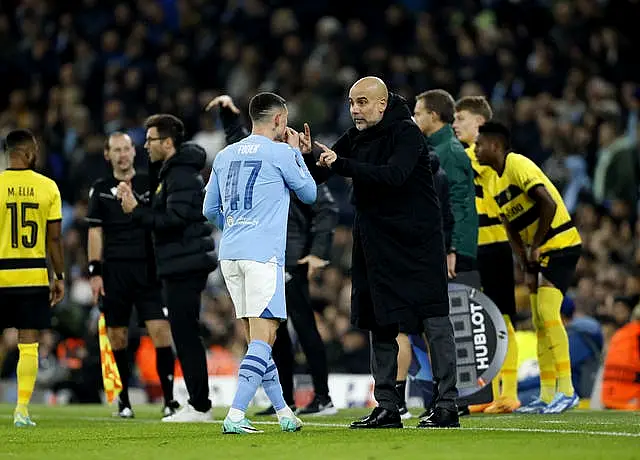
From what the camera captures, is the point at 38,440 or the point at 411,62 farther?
the point at 411,62

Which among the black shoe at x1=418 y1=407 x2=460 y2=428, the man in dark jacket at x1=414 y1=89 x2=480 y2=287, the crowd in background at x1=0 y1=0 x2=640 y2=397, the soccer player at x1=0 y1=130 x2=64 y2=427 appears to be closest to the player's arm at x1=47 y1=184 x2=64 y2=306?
the soccer player at x1=0 y1=130 x2=64 y2=427

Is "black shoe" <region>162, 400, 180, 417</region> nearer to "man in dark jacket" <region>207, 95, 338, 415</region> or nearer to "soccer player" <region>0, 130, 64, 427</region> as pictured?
"man in dark jacket" <region>207, 95, 338, 415</region>

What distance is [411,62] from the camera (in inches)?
780

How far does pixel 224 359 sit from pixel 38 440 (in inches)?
353

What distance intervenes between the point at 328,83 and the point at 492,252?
31.0 ft

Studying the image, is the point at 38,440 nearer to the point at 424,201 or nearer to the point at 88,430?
the point at 88,430

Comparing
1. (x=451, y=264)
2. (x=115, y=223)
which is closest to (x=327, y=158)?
(x=451, y=264)

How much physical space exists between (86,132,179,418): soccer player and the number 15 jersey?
3379 millimetres

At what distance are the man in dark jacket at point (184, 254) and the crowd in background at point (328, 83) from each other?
4751mm

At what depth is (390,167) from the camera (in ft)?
27.3

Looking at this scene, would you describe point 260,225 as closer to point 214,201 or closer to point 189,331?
point 214,201

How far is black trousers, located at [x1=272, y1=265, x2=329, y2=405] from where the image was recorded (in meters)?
11.1

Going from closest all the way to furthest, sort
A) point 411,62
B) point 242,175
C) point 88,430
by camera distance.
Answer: point 242,175 < point 88,430 < point 411,62

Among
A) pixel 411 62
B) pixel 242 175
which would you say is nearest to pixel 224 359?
pixel 411 62
